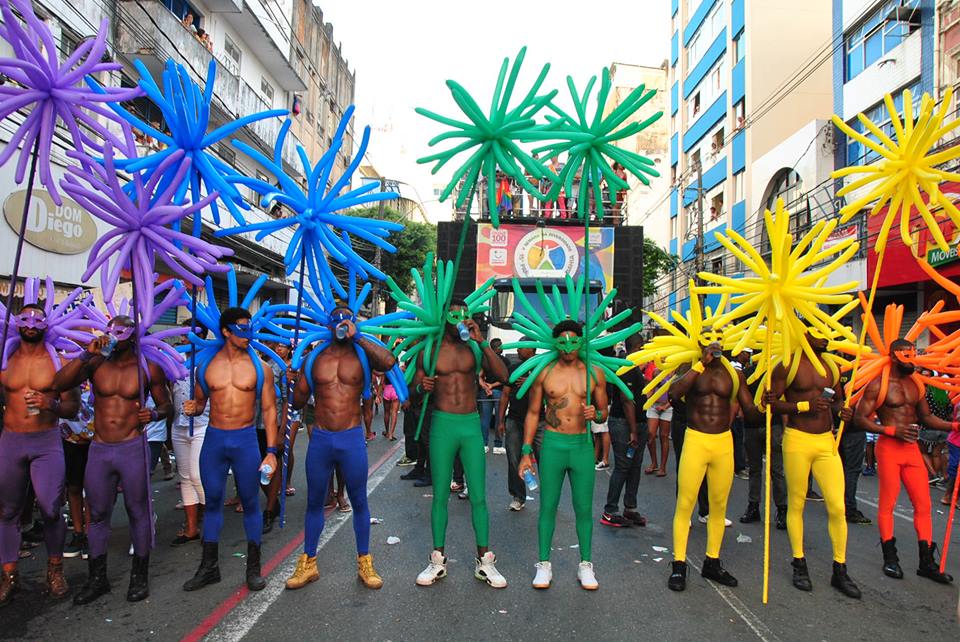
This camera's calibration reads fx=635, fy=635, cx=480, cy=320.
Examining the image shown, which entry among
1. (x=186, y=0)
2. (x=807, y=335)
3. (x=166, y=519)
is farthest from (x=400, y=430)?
(x=186, y=0)

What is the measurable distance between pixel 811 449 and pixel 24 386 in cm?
585

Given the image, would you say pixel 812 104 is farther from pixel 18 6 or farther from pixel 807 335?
pixel 18 6

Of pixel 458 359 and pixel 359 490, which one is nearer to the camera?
pixel 359 490

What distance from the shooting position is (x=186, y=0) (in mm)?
17688

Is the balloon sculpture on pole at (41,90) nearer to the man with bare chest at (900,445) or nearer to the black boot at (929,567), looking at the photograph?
the man with bare chest at (900,445)

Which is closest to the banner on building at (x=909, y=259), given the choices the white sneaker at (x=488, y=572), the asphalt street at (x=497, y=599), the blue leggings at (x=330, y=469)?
the asphalt street at (x=497, y=599)

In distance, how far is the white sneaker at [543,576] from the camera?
455cm

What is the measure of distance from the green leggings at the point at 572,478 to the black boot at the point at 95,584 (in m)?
3.04

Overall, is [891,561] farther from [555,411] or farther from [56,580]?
[56,580]

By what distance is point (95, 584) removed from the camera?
4.29 metres

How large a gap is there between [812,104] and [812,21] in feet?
11.8

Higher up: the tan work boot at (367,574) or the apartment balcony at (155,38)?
the apartment balcony at (155,38)

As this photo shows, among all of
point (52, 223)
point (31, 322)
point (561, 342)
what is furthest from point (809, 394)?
point (52, 223)

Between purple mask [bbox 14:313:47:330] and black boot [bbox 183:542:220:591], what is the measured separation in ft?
6.58
